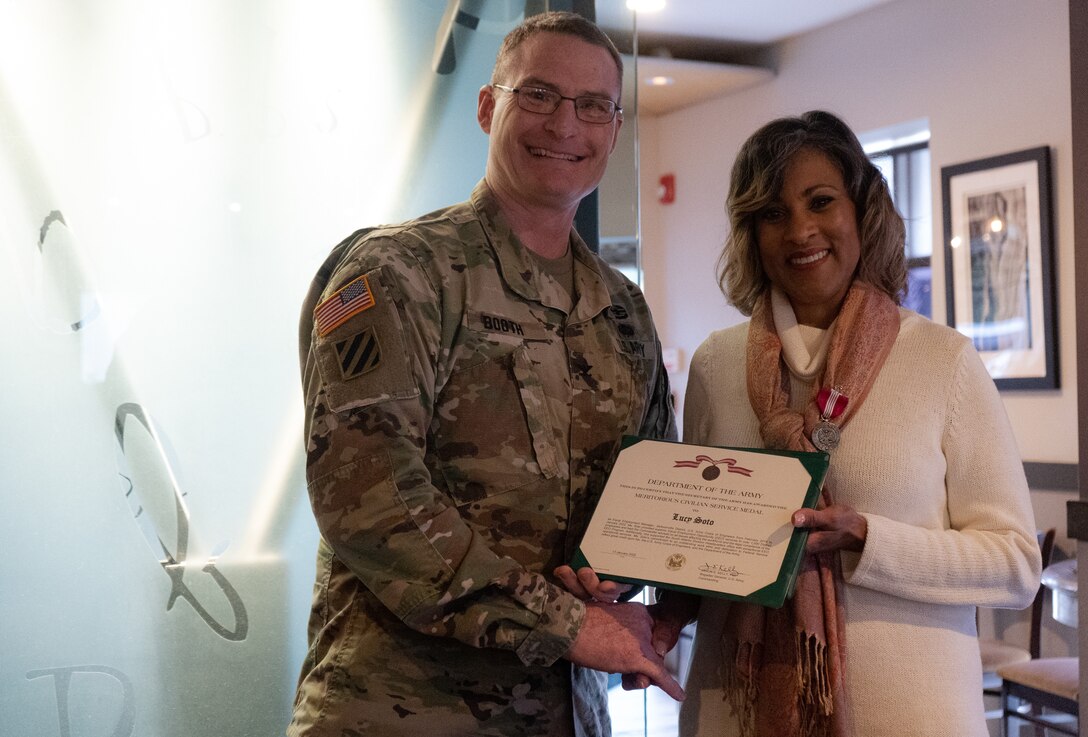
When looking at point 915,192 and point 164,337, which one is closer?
point 164,337

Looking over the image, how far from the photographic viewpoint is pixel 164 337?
2.26 m

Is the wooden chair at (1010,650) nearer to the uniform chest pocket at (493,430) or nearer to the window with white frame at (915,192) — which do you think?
the window with white frame at (915,192)

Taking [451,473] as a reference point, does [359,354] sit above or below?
above

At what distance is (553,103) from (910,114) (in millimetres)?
5048

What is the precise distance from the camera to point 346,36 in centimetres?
246

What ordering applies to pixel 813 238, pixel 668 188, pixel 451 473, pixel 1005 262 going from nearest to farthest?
pixel 451 473, pixel 813 238, pixel 1005 262, pixel 668 188

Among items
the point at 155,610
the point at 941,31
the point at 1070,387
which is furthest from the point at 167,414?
the point at 941,31

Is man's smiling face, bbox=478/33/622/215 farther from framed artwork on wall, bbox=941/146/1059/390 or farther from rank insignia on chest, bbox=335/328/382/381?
framed artwork on wall, bbox=941/146/1059/390

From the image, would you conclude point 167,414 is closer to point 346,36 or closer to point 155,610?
point 155,610

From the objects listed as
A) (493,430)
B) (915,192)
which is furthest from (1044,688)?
(915,192)

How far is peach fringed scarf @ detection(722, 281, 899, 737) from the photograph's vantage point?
5.75 ft

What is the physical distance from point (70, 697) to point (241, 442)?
0.60 metres
